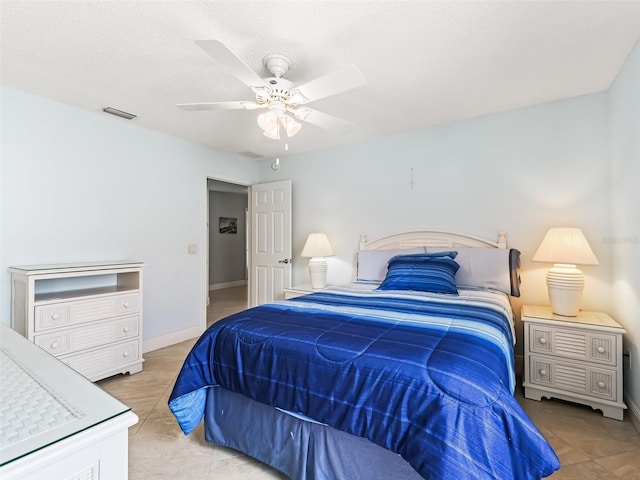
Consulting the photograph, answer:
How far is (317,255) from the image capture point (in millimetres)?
3771

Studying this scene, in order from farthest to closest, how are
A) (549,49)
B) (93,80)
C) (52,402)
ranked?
(93,80)
(549,49)
(52,402)

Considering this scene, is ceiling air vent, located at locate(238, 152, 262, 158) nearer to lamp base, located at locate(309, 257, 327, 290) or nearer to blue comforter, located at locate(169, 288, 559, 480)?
lamp base, located at locate(309, 257, 327, 290)

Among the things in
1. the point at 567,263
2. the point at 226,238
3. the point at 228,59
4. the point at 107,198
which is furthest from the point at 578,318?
the point at 226,238

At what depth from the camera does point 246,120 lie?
3.17 meters

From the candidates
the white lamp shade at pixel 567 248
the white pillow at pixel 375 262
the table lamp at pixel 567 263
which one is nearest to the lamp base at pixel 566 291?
the table lamp at pixel 567 263

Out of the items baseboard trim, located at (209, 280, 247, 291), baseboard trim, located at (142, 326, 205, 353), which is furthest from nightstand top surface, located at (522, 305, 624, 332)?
baseboard trim, located at (209, 280, 247, 291)

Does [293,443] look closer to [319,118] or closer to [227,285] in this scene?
[319,118]

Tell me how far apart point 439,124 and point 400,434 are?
3.06 metres

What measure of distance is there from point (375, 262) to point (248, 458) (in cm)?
214

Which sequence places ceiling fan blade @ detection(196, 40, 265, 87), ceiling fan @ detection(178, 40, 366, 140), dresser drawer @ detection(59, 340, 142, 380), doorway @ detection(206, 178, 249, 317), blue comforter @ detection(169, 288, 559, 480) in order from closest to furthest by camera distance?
blue comforter @ detection(169, 288, 559, 480), ceiling fan blade @ detection(196, 40, 265, 87), ceiling fan @ detection(178, 40, 366, 140), dresser drawer @ detection(59, 340, 142, 380), doorway @ detection(206, 178, 249, 317)

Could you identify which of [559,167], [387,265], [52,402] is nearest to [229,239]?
[387,265]

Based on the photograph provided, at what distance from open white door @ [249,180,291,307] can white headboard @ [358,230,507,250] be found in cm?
117

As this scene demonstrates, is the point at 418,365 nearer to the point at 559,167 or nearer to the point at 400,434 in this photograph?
the point at 400,434

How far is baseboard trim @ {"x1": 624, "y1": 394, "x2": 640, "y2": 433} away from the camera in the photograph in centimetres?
201
